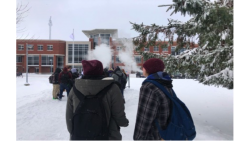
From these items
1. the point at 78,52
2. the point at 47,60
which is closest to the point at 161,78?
the point at 78,52

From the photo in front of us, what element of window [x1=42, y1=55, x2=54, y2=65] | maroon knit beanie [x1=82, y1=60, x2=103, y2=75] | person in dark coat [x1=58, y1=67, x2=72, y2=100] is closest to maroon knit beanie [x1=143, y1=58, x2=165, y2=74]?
maroon knit beanie [x1=82, y1=60, x2=103, y2=75]

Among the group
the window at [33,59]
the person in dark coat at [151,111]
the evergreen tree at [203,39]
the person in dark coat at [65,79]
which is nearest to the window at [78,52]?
the window at [33,59]

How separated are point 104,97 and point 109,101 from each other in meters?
0.09

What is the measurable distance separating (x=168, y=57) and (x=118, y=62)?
25.2 meters

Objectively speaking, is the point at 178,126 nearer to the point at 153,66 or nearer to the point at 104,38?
the point at 153,66

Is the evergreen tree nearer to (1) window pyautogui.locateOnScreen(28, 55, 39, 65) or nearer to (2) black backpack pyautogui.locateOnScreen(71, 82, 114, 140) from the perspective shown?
(2) black backpack pyautogui.locateOnScreen(71, 82, 114, 140)

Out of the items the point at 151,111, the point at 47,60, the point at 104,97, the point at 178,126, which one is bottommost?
the point at 178,126

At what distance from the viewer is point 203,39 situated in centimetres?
447

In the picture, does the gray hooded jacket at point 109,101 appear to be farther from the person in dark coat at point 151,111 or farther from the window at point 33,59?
the window at point 33,59

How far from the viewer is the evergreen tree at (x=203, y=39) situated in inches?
147

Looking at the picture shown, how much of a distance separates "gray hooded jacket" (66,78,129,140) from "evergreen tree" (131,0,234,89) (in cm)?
264

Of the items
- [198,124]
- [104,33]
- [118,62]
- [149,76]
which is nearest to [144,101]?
[149,76]

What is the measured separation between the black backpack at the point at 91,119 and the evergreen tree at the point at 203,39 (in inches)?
113

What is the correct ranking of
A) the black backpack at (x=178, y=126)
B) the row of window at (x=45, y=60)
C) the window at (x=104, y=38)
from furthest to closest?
the row of window at (x=45, y=60) < the window at (x=104, y=38) < the black backpack at (x=178, y=126)
